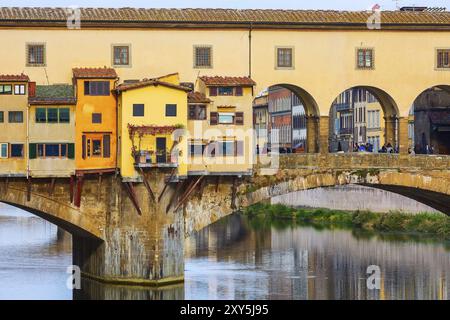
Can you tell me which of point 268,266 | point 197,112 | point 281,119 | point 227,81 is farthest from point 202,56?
point 281,119

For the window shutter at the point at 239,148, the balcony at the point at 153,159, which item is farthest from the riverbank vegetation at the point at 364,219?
the balcony at the point at 153,159

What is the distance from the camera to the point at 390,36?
61000 mm

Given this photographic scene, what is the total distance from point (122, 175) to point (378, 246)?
61.2ft

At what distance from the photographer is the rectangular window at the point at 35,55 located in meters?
57.8

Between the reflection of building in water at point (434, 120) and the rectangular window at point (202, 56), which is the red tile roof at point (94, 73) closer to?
the rectangular window at point (202, 56)

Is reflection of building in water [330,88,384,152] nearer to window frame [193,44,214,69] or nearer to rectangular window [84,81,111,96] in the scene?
window frame [193,44,214,69]

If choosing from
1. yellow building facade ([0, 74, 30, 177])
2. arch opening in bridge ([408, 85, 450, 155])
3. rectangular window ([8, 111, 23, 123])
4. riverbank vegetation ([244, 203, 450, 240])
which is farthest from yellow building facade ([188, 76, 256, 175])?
riverbank vegetation ([244, 203, 450, 240])

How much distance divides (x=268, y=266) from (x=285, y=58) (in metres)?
9.52

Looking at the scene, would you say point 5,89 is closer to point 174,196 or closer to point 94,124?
point 94,124

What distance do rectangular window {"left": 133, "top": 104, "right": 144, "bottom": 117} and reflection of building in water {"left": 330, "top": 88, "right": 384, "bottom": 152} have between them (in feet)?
117

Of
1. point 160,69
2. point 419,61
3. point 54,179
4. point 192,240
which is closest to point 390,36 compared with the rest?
point 419,61

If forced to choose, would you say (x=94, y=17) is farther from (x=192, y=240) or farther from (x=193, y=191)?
(x=192, y=240)

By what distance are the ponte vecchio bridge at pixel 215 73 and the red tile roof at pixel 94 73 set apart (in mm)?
815

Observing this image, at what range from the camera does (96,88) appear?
5694cm
